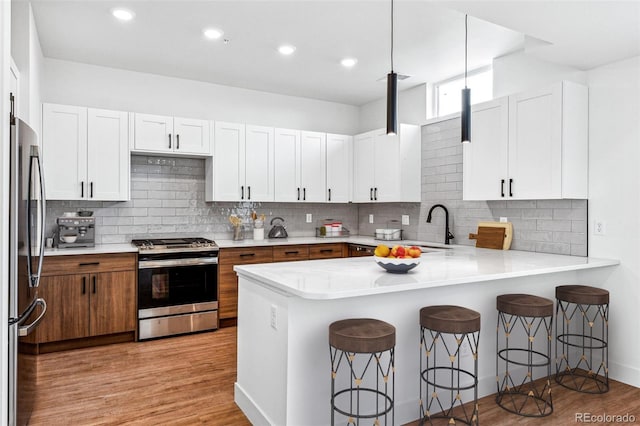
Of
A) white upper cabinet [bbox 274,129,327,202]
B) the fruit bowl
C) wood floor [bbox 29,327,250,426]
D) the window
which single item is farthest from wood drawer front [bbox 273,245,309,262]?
the fruit bowl

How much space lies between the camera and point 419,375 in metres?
2.69

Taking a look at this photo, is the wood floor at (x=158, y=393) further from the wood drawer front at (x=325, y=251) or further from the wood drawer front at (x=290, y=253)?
the wood drawer front at (x=325, y=251)

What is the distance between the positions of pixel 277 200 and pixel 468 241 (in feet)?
7.37

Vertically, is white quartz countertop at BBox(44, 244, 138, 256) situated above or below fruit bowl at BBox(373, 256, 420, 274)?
below

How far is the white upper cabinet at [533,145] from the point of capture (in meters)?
3.36

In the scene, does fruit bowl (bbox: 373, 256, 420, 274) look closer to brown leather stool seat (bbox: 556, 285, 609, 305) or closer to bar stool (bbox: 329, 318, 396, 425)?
bar stool (bbox: 329, 318, 396, 425)

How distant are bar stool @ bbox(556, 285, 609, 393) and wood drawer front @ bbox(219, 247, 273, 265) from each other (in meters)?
2.88

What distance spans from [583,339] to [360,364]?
206cm

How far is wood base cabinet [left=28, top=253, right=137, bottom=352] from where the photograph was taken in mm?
3775

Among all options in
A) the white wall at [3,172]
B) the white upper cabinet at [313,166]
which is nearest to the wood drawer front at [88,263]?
the white upper cabinet at [313,166]

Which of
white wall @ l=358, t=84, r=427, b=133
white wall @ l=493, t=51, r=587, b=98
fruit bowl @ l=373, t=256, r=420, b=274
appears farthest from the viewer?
white wall @ l=358, t=84, r=427, b=133

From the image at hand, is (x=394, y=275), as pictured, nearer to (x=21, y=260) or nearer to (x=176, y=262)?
(x=21, y=260)

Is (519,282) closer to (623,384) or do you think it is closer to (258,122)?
(623,384)

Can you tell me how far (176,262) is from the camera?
14.1ft
